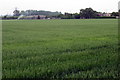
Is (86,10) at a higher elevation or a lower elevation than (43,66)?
higher

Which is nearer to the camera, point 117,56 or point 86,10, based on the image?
point 117,56

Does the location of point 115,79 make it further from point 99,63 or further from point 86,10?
point 86,10

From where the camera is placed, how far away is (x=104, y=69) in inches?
209

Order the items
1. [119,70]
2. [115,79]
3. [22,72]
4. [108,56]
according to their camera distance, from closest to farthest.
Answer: [115,79] → [22,72] → [119,70] → [108,56]

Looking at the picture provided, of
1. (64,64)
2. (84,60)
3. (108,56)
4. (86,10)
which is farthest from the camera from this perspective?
(86,10)

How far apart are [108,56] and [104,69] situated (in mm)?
1502

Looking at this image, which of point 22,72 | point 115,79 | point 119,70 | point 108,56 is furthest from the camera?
point 108,56

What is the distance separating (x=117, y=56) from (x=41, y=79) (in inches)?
120

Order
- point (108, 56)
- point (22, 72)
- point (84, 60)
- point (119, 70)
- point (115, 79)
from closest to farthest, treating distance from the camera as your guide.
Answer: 1. point (115, 79)
2. point (22, 72)
3. point (119, 70)
4. point (84, 60)
5. point (108, 56)

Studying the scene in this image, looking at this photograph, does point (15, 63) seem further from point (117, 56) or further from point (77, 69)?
point (117, 56)

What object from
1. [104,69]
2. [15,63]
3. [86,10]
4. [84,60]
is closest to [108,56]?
[84,60]

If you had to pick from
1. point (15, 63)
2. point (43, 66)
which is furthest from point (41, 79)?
point (15, 63)

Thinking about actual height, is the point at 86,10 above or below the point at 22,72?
above

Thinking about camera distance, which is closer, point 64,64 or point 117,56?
point 64,64
